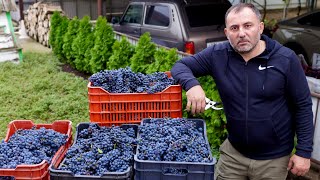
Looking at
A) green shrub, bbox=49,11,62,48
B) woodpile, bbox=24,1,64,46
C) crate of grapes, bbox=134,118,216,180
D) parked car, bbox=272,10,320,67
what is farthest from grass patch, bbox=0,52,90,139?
parked car, bbox=272,10,320,67

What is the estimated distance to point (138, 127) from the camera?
10.3ft

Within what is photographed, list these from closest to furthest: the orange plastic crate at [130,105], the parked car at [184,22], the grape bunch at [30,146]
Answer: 1. the grape bunch at [30,146]
2. the orange plastic crate at [130,105]
3. the parked car at [184,22]

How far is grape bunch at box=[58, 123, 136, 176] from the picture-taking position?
261 cm

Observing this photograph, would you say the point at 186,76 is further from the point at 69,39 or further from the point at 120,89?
the point at 69,39

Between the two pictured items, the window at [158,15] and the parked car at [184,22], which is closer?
the parked car at [184,22]

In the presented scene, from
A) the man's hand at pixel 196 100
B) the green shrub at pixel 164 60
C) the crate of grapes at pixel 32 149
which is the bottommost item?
the crate of grapes at pixel 32 149

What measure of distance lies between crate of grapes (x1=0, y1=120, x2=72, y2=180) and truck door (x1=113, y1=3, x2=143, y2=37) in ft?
16.8

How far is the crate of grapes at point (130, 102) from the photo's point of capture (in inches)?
135

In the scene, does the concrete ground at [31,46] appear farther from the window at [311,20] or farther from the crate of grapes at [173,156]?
the crate of grapes at [173,156]

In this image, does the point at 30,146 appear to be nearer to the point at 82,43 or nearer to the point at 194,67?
the point at 194,67

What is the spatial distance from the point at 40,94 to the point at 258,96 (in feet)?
18.6

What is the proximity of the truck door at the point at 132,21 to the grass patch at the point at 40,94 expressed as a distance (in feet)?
5.09

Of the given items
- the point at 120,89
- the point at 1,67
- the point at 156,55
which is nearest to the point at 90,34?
the point at 1,67

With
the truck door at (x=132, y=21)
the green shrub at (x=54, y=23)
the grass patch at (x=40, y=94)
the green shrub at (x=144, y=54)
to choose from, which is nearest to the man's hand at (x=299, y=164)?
the green shrub at (x=144, y=54)
